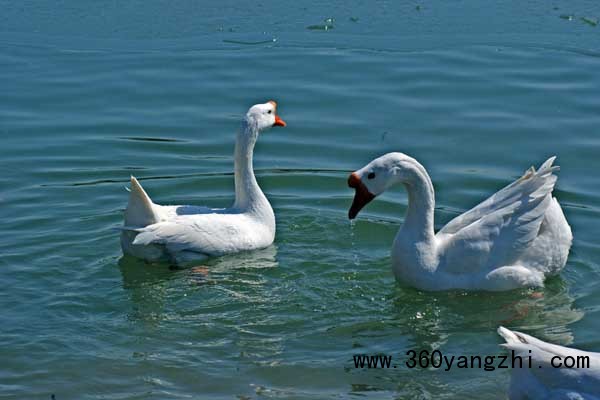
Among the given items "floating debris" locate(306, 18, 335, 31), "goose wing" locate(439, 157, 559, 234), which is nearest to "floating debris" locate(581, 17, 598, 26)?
"floating debris" locate(306, 18, 335, 31)

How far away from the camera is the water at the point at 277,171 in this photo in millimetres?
8008

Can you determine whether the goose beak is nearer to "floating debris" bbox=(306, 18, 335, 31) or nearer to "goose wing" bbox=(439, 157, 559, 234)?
"goose wing" bbox=(439, 157, 559, 234)

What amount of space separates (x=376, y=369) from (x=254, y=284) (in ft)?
6.39

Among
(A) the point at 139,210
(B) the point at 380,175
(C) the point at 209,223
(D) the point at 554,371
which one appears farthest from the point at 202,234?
(D) the point at 554,371

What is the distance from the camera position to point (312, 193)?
11578 mm

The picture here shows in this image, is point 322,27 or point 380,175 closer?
point 380,175

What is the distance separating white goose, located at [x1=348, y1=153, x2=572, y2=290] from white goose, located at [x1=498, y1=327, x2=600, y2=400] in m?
2.46

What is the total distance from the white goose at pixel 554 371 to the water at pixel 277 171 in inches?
29.3

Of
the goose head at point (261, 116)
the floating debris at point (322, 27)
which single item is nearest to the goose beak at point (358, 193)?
the goose head at point (261, 116)

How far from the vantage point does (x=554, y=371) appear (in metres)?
6.53

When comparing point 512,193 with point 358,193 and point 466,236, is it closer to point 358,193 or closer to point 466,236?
point 466,236

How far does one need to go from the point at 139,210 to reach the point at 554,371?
14.3 ft

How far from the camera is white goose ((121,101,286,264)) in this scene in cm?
967

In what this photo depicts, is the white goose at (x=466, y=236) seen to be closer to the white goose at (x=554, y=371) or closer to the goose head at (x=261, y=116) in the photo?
the goose head at (x=261, y=116)
